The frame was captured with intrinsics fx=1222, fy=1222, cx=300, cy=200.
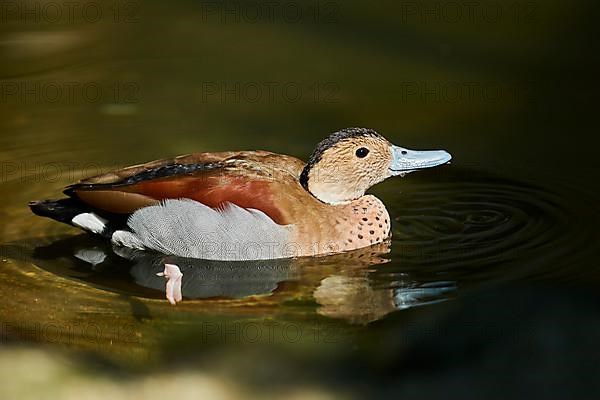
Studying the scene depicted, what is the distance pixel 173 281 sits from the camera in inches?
277

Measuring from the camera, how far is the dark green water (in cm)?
654

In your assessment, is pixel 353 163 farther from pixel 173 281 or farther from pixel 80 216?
pixel 80 216

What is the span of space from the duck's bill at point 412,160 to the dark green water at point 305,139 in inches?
13.6

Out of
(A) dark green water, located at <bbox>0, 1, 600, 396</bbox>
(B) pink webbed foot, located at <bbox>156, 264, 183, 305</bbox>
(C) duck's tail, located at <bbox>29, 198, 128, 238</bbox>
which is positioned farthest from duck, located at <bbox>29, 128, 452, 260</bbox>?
(B) pink webbed foot, located at <bbox>156, 264, 183, 305</bbox>

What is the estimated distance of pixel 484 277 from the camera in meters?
6.82

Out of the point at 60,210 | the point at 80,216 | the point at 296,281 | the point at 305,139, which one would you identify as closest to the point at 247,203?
the point at 296,281

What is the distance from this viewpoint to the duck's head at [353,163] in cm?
759

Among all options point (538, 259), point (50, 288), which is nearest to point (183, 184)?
point (50, 288)

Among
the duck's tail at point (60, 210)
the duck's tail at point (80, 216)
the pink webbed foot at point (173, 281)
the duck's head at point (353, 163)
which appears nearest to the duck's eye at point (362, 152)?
the duck's head at point (353, 163)

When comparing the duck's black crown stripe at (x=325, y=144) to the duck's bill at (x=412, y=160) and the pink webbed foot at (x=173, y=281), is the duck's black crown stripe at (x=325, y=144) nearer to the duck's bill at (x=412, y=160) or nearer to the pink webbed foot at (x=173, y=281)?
the duck's bill at (x=412, y=160)

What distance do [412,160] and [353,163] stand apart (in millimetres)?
378

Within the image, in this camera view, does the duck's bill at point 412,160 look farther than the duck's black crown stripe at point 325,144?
Yes

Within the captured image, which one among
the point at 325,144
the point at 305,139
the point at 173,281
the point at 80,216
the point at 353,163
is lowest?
the point at 173,281

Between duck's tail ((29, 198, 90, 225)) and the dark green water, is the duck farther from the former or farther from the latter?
the dark green water
